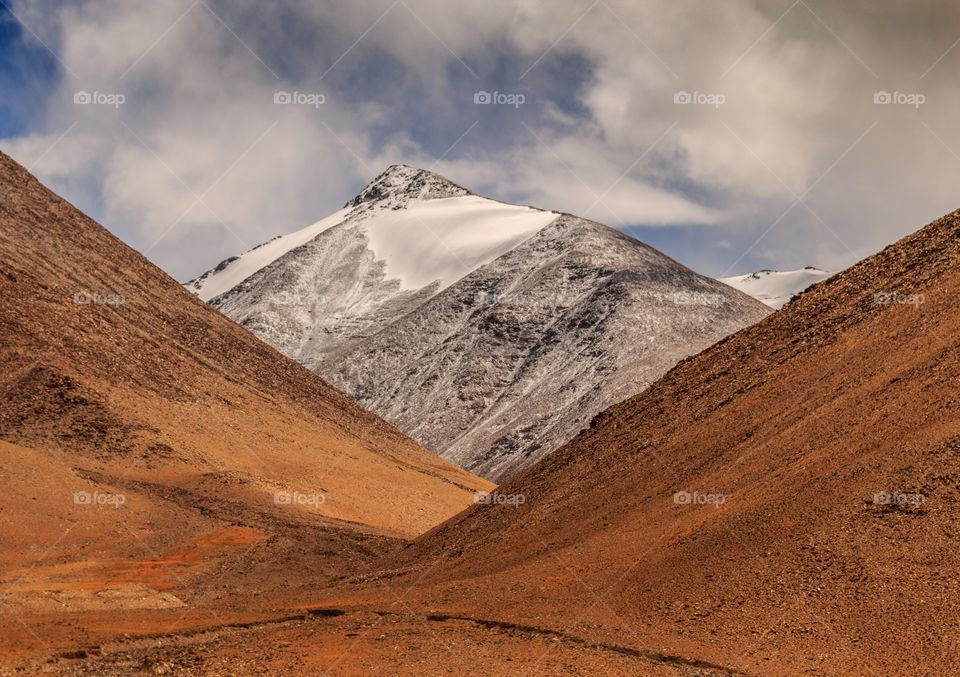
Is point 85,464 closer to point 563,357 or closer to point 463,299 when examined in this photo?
point 563,357

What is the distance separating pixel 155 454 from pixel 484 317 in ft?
222

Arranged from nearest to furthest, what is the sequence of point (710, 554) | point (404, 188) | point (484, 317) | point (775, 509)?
point (710, 554)
point (775, 509)
point (484, 317)
point (404, 188)

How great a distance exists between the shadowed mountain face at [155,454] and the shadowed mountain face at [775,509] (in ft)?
23.5

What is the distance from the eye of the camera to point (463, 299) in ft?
380

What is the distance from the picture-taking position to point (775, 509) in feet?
63.9

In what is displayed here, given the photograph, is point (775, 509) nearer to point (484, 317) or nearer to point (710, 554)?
point (710, 554)

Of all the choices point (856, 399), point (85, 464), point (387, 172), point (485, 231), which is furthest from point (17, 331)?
point (387, 172)

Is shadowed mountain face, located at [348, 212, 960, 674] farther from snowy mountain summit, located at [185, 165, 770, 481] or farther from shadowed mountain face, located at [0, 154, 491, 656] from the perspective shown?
snowy mountain summit, located at [185, 165, 770, 481]

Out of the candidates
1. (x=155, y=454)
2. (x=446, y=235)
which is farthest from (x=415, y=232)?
(x=155, y=454)

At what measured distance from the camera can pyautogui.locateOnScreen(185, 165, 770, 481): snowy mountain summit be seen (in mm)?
93000

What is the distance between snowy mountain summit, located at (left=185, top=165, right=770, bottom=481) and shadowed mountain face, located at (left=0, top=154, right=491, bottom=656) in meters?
26.7

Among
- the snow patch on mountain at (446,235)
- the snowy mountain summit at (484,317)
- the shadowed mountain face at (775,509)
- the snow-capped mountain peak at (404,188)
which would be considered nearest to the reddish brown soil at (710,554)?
the shadowed mountain face at (775,509)

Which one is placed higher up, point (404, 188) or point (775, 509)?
point (404, 188)

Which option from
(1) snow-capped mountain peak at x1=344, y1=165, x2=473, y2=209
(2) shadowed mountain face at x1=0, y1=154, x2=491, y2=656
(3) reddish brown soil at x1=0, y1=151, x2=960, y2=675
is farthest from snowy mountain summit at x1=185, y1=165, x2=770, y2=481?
(3) reddish brown soil at x1=0, y1=151, x2=960, y2=675
